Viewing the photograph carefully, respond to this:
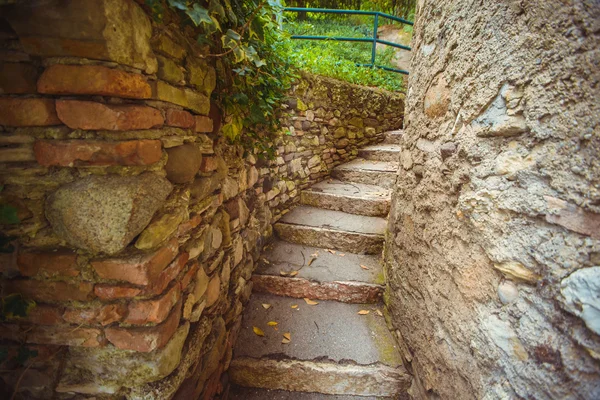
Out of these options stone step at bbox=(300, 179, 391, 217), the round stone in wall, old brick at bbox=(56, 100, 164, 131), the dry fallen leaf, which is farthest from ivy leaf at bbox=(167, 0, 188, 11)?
stone step at bbox=(300, 179, 391, 217)

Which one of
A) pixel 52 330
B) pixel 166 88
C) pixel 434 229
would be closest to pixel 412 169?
pixel 434 229

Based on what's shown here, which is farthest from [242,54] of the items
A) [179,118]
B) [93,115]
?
[93,115]

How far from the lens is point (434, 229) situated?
1366 millimetres

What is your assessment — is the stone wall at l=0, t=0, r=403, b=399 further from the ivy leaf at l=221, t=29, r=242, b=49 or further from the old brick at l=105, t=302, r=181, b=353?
the ivy leaf at l=221, t=29, r=242, b=49

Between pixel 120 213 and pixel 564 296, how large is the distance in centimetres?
128

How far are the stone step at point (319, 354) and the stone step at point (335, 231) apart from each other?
70cm

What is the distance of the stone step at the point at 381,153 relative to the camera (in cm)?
391

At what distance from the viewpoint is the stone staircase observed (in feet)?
5.34

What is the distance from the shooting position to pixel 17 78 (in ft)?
2.41

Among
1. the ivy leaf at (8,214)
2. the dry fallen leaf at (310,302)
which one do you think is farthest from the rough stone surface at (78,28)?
the dry fallen leaf at (310,302)

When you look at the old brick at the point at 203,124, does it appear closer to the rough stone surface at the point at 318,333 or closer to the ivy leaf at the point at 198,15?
the ivy leaf at the point at 198,15

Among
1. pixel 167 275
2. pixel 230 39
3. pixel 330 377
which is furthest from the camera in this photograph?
pixel 330 377

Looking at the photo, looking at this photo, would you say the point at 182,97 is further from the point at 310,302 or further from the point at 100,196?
the point at 310,302

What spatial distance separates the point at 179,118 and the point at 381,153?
11.4 ft
